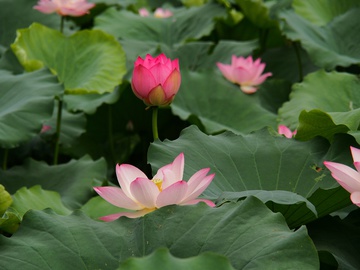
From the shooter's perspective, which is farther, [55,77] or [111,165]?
[111,165]

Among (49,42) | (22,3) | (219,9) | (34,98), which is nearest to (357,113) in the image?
(34,98)

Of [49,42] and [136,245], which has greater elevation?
[136,245]

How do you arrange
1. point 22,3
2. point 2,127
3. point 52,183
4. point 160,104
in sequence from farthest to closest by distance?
point 22,3 → point 52,183 → point 2,127 → point 160,104

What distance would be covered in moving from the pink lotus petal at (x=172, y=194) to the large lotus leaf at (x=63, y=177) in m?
0.78

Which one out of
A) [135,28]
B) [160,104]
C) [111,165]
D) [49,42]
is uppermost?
[160,104]

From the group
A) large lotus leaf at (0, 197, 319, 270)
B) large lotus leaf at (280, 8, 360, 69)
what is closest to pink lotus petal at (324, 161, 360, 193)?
large lotus leaf at (0, 197, 319, 270)

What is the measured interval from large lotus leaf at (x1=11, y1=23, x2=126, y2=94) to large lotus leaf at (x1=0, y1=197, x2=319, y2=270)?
1.18 meters

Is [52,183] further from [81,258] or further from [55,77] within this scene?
[81,258]

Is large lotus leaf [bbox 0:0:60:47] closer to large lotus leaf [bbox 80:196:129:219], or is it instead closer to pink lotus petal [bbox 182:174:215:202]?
large lotus leaf [bbox 80:196:129:219]

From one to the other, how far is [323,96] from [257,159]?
2.01ft

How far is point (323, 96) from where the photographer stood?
6.86 feet

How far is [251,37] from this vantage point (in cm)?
326

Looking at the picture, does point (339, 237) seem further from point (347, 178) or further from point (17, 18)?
point (17, 18)

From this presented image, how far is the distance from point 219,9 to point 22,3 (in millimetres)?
807
